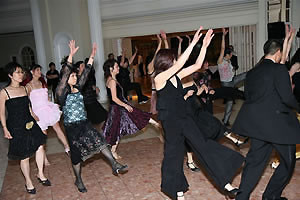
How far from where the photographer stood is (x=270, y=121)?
2.72m

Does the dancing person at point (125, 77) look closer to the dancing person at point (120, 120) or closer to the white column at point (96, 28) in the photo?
the white column at point (96, 28)

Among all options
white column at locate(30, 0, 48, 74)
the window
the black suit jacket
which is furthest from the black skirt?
the window

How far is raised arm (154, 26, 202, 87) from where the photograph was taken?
2.71 metres

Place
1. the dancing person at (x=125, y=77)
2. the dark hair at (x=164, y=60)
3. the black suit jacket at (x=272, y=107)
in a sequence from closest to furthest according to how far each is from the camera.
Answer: the black suit jacket at (x=272, y=107) → the dark hair at (x=164, y=60) → the dancing person at (x=125, y=77)

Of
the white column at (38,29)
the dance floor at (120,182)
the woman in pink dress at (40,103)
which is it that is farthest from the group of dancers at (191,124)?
the white column at (38,29)

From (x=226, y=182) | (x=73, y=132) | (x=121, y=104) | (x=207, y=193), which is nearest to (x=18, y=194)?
(x=73, y=132)

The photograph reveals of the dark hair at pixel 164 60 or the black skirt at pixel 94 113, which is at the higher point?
the dark hair at pixel 164 60

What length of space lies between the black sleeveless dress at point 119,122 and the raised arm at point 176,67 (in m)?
1.72

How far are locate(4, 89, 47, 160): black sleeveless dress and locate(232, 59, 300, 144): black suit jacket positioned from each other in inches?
100

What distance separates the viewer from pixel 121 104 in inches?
169

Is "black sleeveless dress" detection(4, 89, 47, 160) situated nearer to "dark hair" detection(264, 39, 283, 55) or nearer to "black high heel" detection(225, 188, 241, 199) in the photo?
"black high heel" detection(225, 188, 241, 199)

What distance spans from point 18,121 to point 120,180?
1491 millimetres

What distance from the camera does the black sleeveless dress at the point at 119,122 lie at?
454 centimetres

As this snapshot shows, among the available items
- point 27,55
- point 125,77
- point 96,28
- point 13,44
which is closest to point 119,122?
point 125,77
